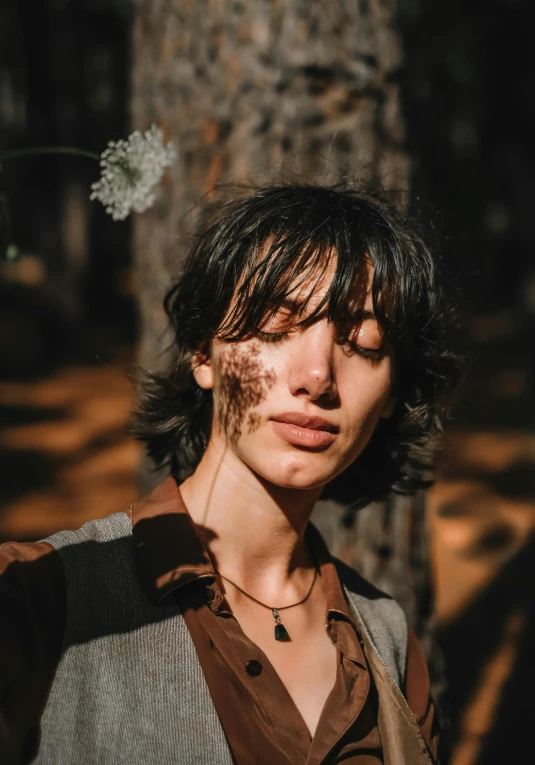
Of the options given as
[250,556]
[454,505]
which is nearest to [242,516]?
[250,556]

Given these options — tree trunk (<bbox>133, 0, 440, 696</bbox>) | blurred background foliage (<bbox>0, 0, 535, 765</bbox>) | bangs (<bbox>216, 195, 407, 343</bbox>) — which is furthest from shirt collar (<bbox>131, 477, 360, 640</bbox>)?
tree trunk (<bbox>133, 0, 440, 696</bbox>)

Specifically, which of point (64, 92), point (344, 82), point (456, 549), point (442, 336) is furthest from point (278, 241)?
point (64, 92)

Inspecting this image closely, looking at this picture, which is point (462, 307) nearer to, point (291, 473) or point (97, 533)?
point (291, 473)

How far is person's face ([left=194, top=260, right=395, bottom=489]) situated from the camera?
70.1 inches

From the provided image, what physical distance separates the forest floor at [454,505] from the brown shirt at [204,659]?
937mm

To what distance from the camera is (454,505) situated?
8.23m

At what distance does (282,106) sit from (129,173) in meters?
1.49

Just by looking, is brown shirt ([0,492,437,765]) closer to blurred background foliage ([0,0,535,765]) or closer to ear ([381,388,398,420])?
ear ([381,388,398,420])

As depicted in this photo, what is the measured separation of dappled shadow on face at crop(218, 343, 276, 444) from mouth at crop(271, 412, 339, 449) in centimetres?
5

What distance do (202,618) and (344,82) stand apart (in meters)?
2.08

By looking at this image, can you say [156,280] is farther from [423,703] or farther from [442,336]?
[423,703]

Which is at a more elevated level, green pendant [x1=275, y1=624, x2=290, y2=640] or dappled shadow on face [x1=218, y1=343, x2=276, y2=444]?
dappled shadow on face [x1=218, y1=343, x2=276, y2=444]

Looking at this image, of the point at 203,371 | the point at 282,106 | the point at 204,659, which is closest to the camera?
the point at 204,659

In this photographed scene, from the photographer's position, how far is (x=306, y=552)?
2186mm
